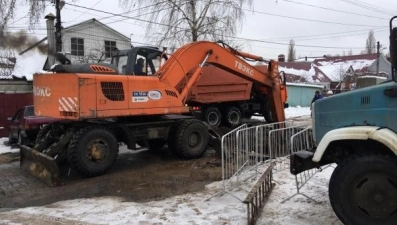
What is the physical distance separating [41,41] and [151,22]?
36.9 ft

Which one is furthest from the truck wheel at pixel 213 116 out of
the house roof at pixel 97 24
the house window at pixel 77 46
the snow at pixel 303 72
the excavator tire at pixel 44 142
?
the snow at pixel 303 72

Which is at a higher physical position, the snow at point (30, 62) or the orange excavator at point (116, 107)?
the snow at point (30, 62)

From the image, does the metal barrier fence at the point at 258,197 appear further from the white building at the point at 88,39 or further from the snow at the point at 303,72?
the snow at the point at 303,72

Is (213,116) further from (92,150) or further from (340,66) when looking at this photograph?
(340,66)

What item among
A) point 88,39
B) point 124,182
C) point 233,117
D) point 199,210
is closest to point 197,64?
point 124,182

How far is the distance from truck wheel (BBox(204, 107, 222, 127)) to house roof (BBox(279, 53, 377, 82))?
104 feet

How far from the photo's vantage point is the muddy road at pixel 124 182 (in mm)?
7248

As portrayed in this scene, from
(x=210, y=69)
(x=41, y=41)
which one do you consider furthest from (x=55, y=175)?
(x=41, y=41)

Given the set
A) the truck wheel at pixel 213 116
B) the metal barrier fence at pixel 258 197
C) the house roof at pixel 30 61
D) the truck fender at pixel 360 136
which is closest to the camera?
the truck fender at pixel 360 136

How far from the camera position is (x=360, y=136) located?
4.59 meters

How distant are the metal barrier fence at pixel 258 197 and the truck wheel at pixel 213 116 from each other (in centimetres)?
964

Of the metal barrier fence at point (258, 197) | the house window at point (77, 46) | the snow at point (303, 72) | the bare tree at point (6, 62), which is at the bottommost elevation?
the metal barrier fence at point (258, 197)

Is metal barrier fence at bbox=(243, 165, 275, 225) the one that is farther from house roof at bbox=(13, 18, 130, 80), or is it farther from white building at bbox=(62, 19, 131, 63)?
white building at bbox=(62, 19, 131, 63)

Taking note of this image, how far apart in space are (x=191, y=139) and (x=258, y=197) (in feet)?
15.3
